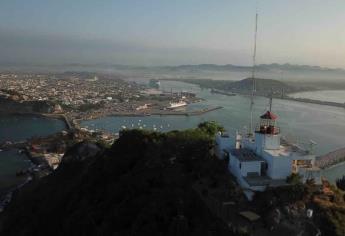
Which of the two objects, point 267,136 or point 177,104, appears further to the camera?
point 177,104

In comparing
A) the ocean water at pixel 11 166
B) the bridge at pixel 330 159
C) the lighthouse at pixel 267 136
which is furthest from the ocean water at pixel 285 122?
the lighthouse at pixel 267 136

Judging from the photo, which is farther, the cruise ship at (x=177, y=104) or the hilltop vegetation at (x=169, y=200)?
the cruise ship at (x=177, y=104)

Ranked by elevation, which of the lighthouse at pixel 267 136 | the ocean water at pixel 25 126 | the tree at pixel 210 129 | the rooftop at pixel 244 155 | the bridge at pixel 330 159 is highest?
the lighthouse at pixel 267 136

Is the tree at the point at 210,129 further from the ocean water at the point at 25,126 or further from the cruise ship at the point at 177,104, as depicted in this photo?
the cruise ship at the point at 177,104

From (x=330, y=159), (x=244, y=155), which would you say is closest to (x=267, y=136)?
(x=244, y=155)

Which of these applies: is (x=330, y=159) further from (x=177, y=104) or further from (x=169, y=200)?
(x=177, y=104)

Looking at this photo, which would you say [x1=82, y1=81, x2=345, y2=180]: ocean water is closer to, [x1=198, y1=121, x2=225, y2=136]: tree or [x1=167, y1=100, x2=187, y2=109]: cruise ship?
[x1=167, y1=100, x2=187, y2=109]: cruise ship

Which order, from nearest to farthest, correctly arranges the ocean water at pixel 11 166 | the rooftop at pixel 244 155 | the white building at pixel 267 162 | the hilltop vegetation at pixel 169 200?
the hilltop vegetation at pixel 169 200
the white building at pixel 267 162
the rooftop at pixel 244 155
the ocean water at pixel 11 166

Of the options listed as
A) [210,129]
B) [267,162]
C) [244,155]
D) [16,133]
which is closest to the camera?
[267,162]
